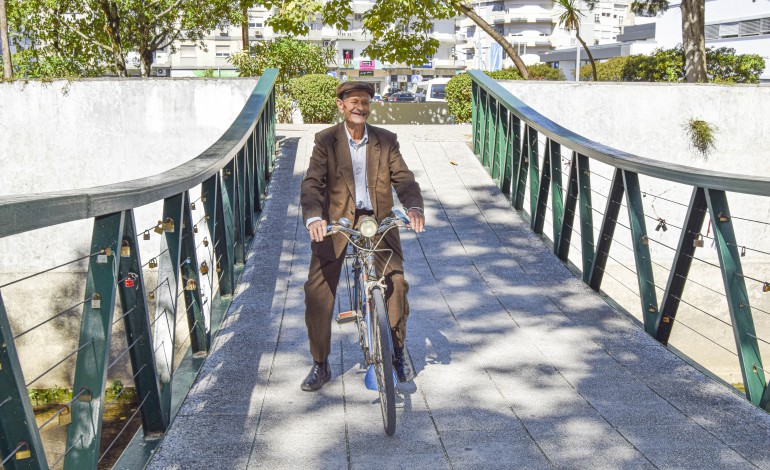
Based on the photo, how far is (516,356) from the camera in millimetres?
5637

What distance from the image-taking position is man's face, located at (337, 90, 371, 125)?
459 centimetres

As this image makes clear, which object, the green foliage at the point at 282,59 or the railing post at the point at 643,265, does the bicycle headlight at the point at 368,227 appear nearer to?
the railing post at the point at 643,265

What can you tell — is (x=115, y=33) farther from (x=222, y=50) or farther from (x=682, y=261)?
(x=222, y=50)

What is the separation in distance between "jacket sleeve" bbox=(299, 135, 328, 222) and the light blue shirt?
0.15 metres

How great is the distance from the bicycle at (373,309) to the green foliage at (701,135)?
951 cm

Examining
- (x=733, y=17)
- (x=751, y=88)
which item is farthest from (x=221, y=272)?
(x=733, y=17)

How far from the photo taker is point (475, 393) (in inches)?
198

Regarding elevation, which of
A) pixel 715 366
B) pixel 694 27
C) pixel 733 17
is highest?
pixel 733 17

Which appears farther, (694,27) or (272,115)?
(694,27)

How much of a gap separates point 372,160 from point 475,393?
1386 millimetres

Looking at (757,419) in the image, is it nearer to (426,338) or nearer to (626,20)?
(426,338)

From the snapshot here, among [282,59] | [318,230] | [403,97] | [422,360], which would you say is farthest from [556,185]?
[403,97]

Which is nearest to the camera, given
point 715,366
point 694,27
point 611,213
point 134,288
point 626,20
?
point 134,288

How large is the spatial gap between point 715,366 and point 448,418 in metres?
7.51
